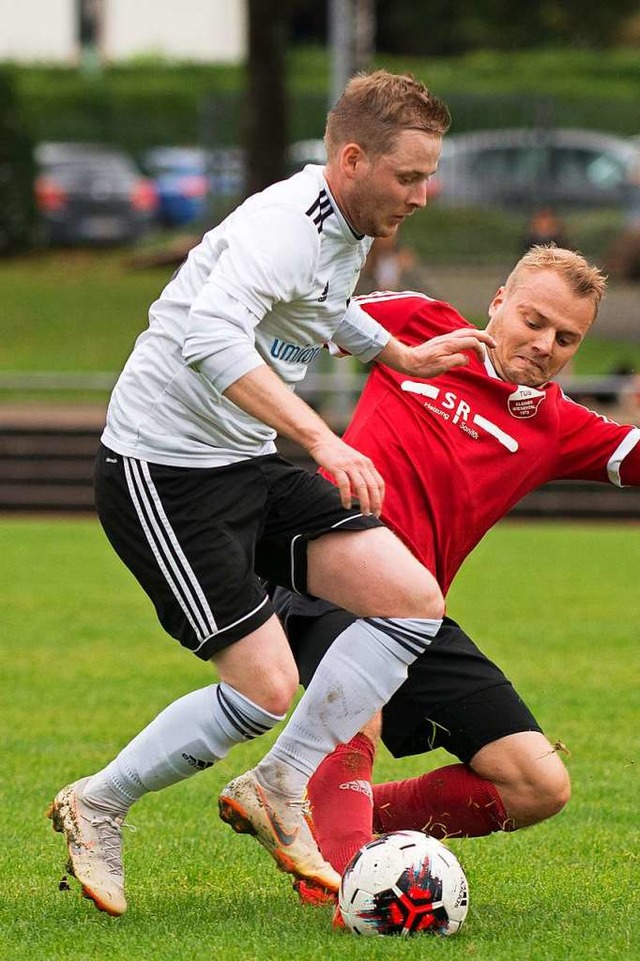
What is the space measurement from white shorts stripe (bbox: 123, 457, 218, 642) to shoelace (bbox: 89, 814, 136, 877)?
603 mm

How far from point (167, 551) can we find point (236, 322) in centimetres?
67

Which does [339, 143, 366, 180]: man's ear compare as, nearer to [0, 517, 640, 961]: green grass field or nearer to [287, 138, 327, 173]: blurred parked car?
[0, 517, 640, 961]: green grass field

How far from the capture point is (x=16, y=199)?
29.7m

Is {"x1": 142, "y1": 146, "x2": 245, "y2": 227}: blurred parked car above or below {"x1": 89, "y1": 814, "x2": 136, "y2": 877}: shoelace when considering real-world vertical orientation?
below

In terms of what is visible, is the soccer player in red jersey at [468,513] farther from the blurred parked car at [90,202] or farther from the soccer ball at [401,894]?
the blurred parked car at [90,202]

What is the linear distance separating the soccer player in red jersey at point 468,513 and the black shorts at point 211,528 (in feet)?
1.21

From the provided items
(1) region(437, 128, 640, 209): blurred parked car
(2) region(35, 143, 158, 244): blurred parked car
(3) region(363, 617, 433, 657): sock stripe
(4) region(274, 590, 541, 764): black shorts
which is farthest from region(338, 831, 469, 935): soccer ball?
(2) region(35, 143, 158, 244): blurred parked car

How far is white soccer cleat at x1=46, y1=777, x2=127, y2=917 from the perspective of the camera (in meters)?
4.60

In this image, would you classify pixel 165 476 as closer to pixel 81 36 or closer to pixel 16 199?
pixel 16 199

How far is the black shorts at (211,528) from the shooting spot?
4480 millimetres

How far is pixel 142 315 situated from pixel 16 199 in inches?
196

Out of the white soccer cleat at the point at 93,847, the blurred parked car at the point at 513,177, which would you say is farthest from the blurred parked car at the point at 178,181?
the white soccer cleat at the point at 93,847

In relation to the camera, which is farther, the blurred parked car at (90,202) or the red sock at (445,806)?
the blurred parked car at (90,202)

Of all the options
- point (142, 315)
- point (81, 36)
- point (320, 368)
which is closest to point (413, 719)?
point (320, 368)
